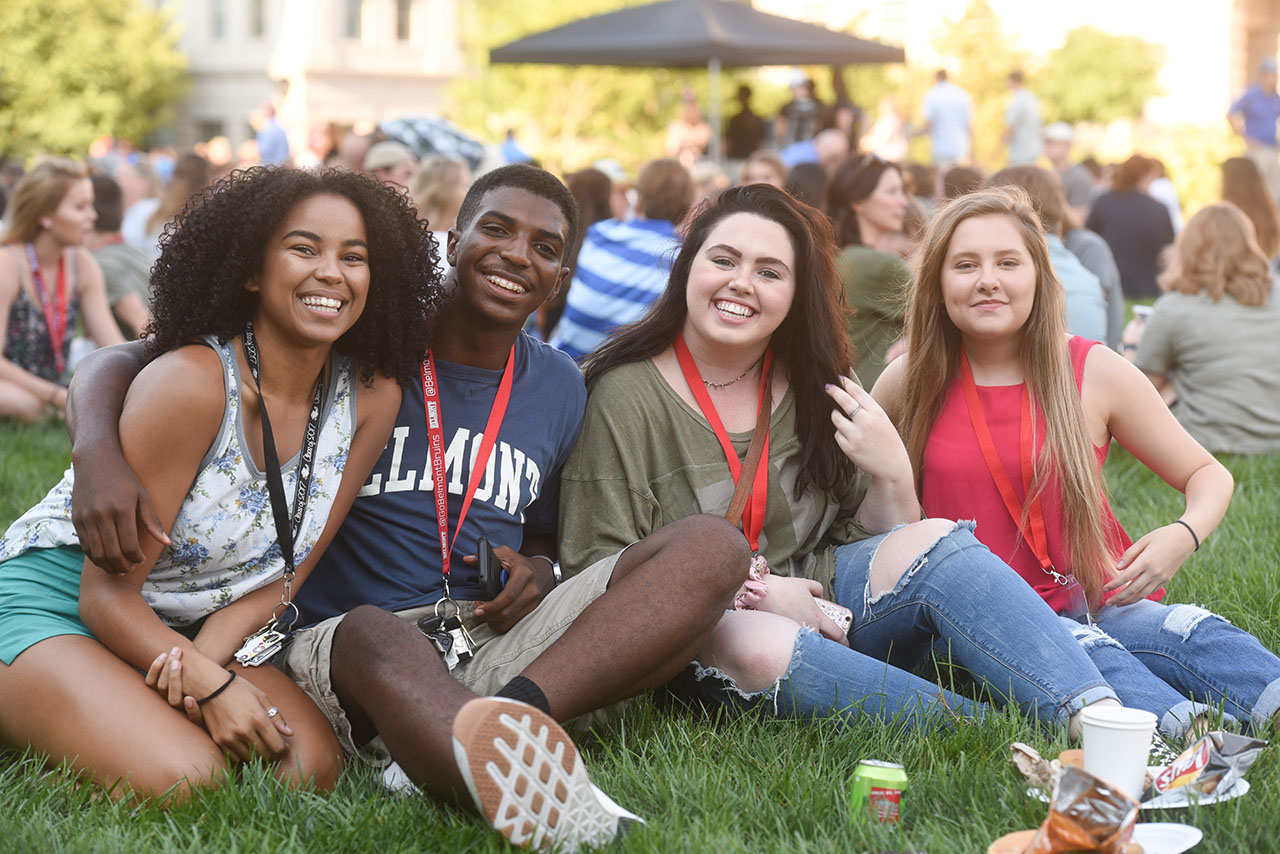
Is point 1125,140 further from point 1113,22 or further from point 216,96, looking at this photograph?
point 216,96

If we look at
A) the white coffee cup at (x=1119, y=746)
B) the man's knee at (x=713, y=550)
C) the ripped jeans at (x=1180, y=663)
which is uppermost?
the man's knee at (x=713, y=550)

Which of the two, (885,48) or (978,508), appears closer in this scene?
(978,508)

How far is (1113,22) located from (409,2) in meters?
26.9

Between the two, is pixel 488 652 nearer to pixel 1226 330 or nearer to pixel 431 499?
pixel 431 499

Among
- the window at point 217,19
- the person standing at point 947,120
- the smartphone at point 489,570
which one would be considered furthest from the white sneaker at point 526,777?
the window at point 217,19

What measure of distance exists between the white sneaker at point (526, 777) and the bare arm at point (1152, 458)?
1795 mm

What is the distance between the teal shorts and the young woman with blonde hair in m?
5.83

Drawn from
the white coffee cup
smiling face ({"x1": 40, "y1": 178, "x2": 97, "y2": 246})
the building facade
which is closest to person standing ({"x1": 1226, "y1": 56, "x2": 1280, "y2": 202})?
smiling face ({"x1": 40, "y1": 178, "x2": 97, "y2": 246})

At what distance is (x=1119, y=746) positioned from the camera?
2582 millimetres

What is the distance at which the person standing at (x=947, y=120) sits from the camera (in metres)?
18.2

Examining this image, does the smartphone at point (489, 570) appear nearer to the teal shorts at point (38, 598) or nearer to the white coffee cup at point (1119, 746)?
the teal shorts at point (38, 598)

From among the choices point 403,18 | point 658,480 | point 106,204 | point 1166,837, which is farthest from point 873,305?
point 403,18

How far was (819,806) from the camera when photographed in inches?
113

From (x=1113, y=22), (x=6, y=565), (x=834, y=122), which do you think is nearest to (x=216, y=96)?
(x=1113, y=22)
